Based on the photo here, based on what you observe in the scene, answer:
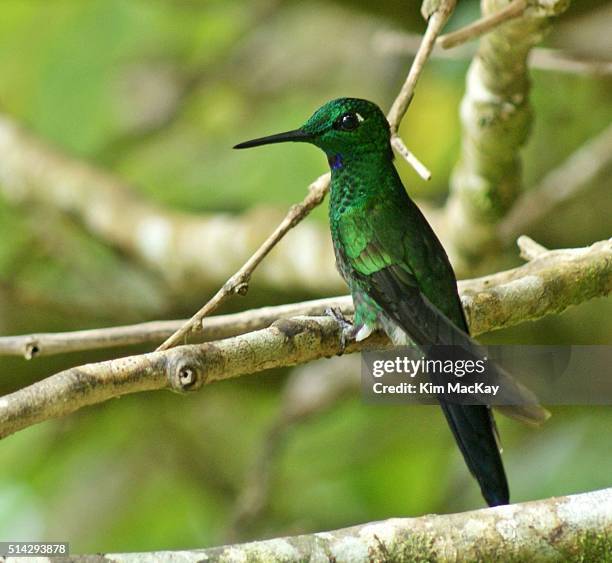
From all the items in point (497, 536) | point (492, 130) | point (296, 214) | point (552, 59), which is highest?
point (552, 59)

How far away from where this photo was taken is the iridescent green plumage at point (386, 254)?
259 cm

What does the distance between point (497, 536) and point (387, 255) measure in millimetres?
957

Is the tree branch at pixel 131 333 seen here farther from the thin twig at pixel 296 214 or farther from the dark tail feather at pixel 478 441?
the dark tail feather at pixel 478 441

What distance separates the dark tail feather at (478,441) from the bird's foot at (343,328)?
30cm

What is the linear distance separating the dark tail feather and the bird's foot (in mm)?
298

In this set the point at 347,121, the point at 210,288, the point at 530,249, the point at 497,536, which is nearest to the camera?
the point at 497,536

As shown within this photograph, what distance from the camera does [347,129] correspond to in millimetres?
2906

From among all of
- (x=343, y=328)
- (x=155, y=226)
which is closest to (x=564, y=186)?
(x=155, y=226)

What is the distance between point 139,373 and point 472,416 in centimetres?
91

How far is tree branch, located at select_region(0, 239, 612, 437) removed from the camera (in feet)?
6.34

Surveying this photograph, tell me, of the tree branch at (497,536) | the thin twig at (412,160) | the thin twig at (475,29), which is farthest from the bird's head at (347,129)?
the tree branch at (497,536)

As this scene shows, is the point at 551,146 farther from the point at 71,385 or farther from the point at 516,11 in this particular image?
the point at 71,385

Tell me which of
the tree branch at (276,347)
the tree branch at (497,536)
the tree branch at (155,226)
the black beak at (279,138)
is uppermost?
the tree branch at (155,226)

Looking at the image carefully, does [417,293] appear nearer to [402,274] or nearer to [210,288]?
[402,274]
